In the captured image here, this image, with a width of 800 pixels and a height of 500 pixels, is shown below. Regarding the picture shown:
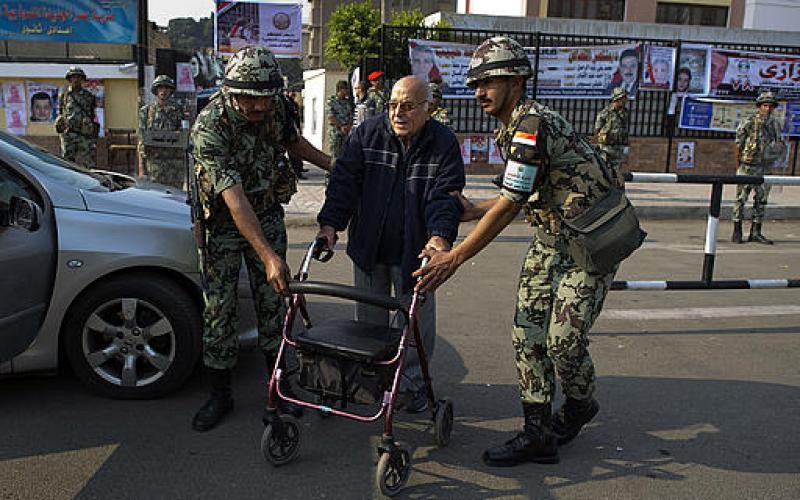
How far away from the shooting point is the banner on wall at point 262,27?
19.4 m

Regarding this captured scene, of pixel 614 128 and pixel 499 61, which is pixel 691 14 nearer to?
pixel 614 128

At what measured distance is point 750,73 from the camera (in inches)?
682

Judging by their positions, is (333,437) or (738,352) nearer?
(333,437)

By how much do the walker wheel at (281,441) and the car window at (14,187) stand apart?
173cm

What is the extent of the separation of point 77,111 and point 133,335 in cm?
751

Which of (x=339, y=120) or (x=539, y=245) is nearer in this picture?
(x=539, y=245)

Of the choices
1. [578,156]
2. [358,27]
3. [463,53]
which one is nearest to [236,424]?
[578,156]

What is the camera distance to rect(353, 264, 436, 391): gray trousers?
3787mm

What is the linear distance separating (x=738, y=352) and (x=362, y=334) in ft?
11.0

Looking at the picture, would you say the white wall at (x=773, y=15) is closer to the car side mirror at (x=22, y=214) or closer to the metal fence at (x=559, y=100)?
the metal fence at (x=559, y=100)

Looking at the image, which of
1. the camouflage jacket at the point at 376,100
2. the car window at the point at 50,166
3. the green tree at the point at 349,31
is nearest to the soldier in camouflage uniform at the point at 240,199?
the car window at the point at 50,166

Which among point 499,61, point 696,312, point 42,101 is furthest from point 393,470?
point 42,101

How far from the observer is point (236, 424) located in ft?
12.6

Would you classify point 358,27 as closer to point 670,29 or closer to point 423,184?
point 670,29
